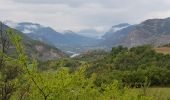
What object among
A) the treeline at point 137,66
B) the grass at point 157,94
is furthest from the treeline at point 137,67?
the grass at point 157,94

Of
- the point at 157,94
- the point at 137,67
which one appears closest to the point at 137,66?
the point at 137,67

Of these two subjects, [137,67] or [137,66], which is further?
[137,66]

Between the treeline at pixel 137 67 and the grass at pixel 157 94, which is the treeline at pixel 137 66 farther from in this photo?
the grass at pixel 157 94

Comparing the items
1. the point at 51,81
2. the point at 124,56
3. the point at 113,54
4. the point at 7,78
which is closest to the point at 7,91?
the point at 7,78

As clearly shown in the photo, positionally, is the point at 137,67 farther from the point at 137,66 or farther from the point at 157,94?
the point at 157,94

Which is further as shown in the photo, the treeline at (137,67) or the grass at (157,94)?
the treeline at (137,67)

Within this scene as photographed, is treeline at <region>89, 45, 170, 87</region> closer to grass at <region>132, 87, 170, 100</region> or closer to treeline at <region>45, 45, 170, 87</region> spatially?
treeline at <region>45, 45, 170, 87</region>

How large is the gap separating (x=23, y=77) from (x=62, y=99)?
154 centimetres

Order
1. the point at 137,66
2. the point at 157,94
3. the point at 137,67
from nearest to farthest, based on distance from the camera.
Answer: the point at 157,94
the point at 137,67
the point at 137,66

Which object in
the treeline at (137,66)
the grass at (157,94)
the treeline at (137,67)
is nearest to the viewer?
the grass at (157,94)

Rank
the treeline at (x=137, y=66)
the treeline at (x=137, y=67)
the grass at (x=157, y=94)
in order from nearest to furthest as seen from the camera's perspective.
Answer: the grass at (x=157, y=94), the treeline at (x=137, y=67), the treeline at (x=137, y=66)

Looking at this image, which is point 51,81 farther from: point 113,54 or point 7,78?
point 113,54

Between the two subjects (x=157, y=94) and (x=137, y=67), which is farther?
(x=137, y=67)

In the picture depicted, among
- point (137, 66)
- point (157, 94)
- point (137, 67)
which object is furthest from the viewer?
point (137, 66)
